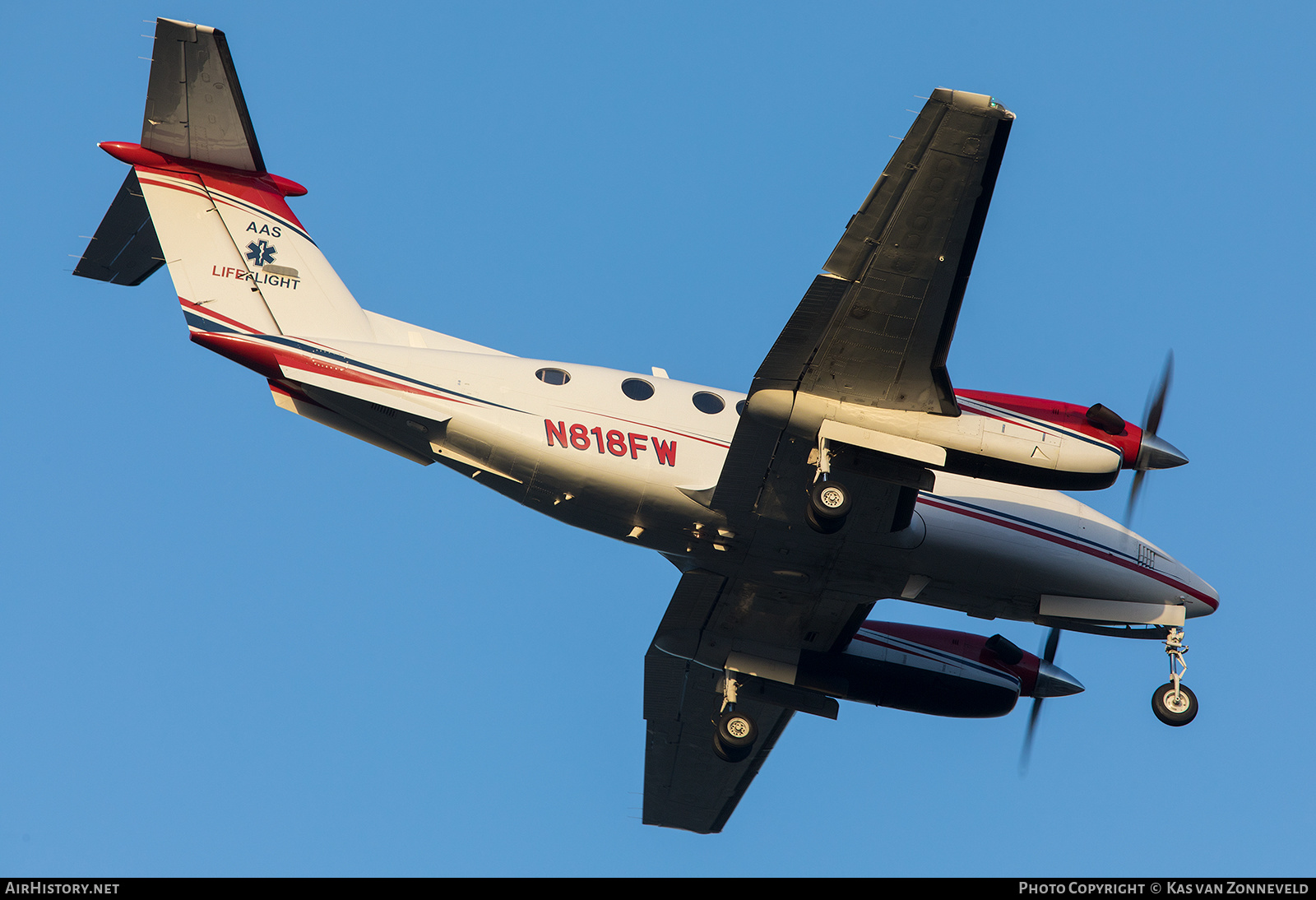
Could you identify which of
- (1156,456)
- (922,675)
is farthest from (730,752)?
(1156,456)

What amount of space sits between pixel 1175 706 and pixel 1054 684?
2.94 meters

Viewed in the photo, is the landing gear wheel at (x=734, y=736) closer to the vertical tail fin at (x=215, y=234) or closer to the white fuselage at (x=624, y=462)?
the white fuselage at (x=624, y=462)

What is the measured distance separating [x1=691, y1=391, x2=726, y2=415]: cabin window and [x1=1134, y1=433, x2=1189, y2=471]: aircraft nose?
595cm

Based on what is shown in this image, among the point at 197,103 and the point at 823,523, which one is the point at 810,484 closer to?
the point at 823,523

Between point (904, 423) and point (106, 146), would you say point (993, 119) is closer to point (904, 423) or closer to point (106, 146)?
point (904, 423)

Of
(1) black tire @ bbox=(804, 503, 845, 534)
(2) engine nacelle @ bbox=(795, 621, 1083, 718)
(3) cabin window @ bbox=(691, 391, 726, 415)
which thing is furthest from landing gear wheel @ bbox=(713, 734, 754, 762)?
Result: (3) cabin window @ bbox=(691, 391, 726, 415)

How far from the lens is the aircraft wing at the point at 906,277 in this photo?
14.0 metres

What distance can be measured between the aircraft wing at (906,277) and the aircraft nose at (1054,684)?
750cm

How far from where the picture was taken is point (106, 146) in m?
17.9

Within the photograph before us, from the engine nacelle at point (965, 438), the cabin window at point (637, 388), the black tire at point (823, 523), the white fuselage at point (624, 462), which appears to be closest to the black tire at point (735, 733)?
the white fuselage at point (624, 462)

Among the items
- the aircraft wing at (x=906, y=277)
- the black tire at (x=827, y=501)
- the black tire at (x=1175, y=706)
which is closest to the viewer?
the aircraft wing at (x=906, y=277)

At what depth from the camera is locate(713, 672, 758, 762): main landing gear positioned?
68.4 ft

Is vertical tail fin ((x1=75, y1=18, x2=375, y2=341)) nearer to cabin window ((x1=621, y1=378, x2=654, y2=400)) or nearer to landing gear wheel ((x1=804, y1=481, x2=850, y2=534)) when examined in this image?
cabin window ((x1=621, y1=378, x2=654, y2=400))

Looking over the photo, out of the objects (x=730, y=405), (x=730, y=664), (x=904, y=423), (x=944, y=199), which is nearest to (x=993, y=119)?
(x=944, y=199)
